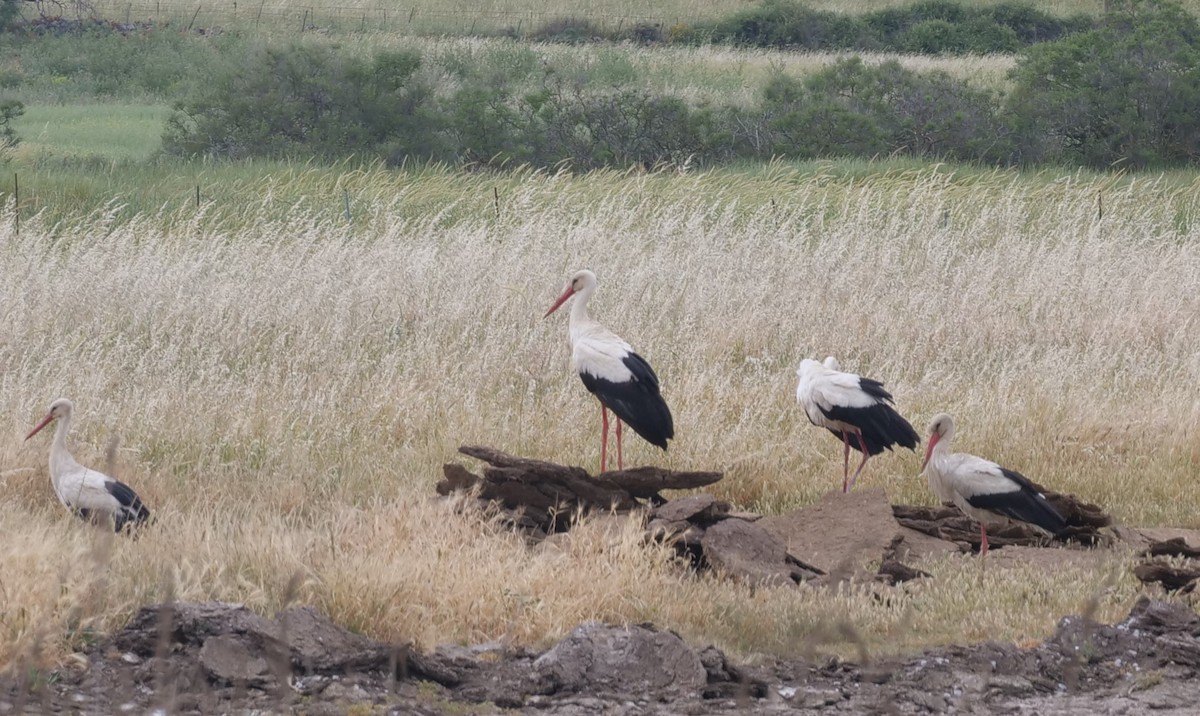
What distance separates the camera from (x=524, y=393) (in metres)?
9.76

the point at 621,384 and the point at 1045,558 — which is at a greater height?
the point at 621,384

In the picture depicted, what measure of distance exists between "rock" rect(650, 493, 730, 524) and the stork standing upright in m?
0.74

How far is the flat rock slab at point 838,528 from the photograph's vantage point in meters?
7.25

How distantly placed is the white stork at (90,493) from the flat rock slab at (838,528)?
299 cm

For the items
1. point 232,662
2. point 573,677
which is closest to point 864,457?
point 573,677

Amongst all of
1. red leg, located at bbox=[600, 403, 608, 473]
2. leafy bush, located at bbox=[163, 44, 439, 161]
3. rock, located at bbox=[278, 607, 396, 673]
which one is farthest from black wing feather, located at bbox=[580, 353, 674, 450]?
leafy bush, located at bbox=[163, 44, 439, 161]

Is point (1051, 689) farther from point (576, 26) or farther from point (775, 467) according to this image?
point (576, 26)

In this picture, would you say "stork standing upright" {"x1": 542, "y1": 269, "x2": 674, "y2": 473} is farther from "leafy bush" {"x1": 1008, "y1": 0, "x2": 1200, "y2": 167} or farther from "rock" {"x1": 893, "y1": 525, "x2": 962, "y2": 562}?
"leafy bush" {"x1": 1008, "y1": 0, "x2": 1200, "y2": 167}

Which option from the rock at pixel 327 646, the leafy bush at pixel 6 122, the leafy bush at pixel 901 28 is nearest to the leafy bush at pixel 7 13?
the leafy bush at pixel 6 122

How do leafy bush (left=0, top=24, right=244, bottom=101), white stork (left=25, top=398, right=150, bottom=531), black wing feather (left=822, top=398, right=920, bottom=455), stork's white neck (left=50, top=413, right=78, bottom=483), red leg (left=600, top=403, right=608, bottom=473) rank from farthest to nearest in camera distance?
1. leafy bush (left=0, top=24, right=244, bottom=101)
2. red leg (left=600, top=403, right=608, bottom=473)
3. black wing feather (left=822, top=398, right=920, bottom=455)
4. stork's white neck (left=50, top=413, right=78, bottom=483)
5. white stork (left=25, top=398, right=150, bottom=531)

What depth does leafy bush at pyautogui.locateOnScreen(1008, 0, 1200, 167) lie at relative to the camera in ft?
85.8

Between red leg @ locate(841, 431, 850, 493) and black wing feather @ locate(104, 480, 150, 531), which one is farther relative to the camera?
red leg @ locate(841, 431, 850, 493)

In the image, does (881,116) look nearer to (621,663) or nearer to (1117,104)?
(1117,104)

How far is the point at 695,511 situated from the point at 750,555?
0.39 meters
